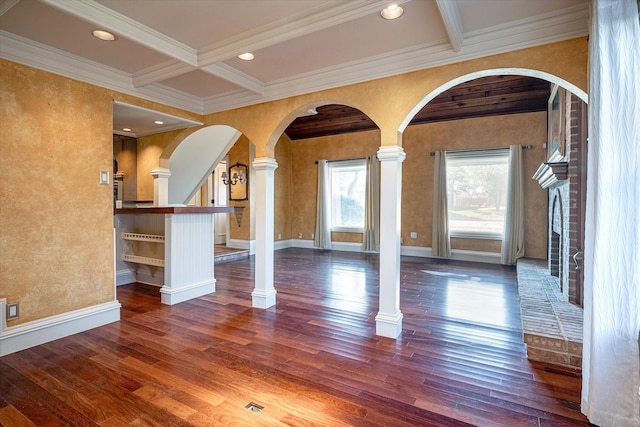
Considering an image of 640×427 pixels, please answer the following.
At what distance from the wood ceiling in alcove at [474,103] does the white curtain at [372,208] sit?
3.22 ft

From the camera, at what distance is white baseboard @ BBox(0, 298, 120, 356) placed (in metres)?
2.55

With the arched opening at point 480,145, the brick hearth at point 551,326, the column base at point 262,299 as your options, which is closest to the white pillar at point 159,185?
the column base at point 262,299

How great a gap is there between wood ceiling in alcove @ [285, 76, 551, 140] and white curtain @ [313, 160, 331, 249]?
1.11 metres

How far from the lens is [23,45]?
2.59 metres

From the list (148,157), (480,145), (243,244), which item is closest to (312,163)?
A: (243,244)

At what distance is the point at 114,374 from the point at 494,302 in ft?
12.8

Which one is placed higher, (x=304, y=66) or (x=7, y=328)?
(x=304, y=66)

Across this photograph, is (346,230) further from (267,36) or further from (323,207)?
(267,36)

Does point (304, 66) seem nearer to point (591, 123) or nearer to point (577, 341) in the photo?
point (591, 123)

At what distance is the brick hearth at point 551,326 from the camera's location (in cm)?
239

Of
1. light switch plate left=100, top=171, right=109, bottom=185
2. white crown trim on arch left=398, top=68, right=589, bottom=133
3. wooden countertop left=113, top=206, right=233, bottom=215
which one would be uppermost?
white crown trim on arch left=398, top=68, right=589, bottom=133

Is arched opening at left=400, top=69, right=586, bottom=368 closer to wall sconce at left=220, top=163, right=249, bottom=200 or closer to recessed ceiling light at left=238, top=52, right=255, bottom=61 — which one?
recessed ceiling light at left=238, top=52, right=255, bottom=61

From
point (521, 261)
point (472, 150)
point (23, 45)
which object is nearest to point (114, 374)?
point (23, 45)

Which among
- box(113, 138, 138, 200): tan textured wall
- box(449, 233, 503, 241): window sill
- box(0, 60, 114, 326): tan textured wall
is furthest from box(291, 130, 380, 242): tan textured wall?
box(0, 60, 114, 326): tan textured wall
